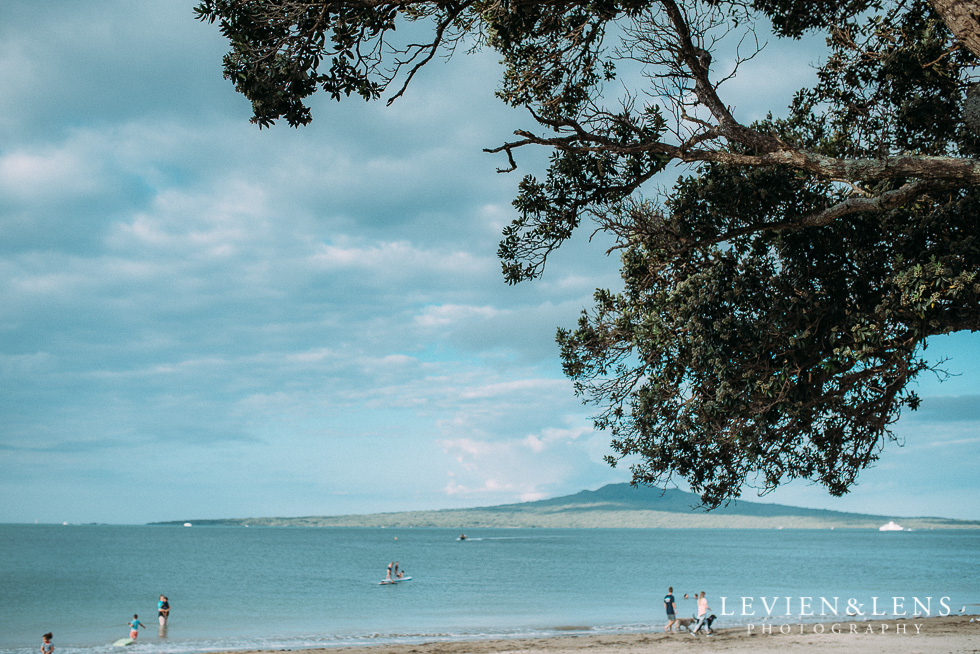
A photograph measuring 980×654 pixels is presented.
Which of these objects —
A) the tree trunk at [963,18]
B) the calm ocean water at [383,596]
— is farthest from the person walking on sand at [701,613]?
the tree trunk at [963,18]

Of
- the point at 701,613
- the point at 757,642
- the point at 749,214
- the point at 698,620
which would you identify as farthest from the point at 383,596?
the point at 749,214

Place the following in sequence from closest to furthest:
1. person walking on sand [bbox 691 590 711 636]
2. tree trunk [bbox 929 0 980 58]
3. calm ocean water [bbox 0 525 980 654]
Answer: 1. tree trunk [bbox 929 0 980 58]
2. person walking on sand [bbox 691 590 711 636]
3. calm ocean water [bbox 0 525 980 654]

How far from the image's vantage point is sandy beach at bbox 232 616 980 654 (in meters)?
20.2

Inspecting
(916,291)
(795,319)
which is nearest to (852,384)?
(795,319)

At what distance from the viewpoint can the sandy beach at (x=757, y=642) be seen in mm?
20234

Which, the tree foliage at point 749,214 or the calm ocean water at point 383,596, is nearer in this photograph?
the tree foliage at point 749,214

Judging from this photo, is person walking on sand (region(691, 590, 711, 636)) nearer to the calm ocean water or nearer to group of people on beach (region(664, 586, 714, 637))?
group of people on beach (region(664, 586, 714, 637))

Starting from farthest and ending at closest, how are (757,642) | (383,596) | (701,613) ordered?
(383,596)
(701,613)
(757,642)

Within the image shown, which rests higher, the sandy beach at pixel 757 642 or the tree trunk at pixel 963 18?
the tree trunk at pixel 963 18

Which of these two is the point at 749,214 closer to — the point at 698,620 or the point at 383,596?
the point at 698,620

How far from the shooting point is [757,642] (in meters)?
21.7

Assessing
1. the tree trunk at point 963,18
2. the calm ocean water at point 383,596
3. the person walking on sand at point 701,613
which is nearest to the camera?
the tree trunk at point 963,18

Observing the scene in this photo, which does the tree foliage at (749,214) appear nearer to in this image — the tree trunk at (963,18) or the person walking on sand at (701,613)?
the tree trunk at (963,18)

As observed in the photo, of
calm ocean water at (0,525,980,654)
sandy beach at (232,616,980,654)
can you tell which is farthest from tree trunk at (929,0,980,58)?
calm ocean water at (0,525,980,654)
